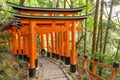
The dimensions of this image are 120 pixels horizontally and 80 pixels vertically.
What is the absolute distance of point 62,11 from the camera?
32.8 ft

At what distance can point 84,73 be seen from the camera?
8938 millimetres

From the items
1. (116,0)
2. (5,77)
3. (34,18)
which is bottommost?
(5,77)

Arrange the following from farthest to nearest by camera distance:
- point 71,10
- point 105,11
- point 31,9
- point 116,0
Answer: point 105,11 < point 116,0 < point 71,10 < point 31,9

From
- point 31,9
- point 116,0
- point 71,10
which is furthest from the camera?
point 116,0

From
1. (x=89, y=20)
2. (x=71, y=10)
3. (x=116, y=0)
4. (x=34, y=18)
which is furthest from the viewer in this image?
(x=89, y=20)

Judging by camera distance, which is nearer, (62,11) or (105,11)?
(62,11)

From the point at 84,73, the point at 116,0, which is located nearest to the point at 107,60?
the point at 84,73

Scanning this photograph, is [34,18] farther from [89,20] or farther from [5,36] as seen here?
[89,20]

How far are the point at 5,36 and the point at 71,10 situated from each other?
3.99 m

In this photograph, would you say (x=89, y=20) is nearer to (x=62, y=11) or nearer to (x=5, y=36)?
(x=62, y=11)

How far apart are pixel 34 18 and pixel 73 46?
2591 mm

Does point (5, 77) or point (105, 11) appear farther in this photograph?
point (105, 11)

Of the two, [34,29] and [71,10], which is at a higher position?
[71,10]

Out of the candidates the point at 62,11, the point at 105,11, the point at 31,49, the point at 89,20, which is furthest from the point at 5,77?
the point at 105,11
